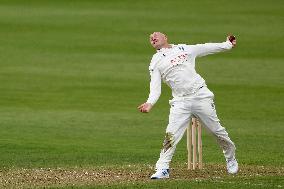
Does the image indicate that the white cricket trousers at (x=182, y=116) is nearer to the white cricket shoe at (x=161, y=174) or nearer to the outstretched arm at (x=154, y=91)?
the white cricket shoe at (x=161, y=174)

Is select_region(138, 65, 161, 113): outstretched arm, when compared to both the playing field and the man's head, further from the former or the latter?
the playing field

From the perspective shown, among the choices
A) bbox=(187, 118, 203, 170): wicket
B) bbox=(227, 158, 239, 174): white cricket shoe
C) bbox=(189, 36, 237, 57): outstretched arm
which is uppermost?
bbox=(189, 36, 237, 57): outstretched arm

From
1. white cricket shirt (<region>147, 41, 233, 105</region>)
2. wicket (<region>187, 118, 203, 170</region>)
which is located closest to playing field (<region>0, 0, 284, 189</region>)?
wicket (<region>187, 118, 203, 170</region>)

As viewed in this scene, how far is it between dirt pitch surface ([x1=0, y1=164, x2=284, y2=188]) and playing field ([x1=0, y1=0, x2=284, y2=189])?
17mm

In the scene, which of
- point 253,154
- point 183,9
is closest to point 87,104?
point 253,154

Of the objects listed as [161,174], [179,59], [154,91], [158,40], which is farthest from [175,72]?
[161,174]

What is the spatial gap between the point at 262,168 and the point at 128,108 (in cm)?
1188

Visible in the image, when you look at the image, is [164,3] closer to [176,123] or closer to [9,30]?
[9,30]

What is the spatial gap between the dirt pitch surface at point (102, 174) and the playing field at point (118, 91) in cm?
2

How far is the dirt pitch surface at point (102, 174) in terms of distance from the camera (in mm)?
15078

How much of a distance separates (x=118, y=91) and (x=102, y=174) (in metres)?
15.3

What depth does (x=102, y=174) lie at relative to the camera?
15914mm

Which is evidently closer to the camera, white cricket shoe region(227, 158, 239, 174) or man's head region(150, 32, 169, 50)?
man's head region(150, 32, 169, 50)

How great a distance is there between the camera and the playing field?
16.5 metres
